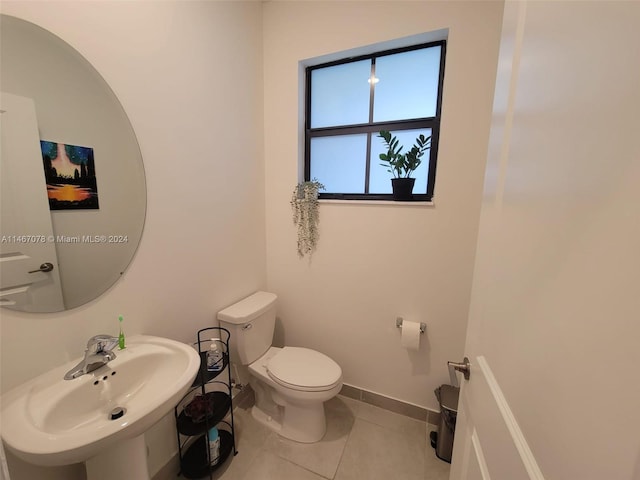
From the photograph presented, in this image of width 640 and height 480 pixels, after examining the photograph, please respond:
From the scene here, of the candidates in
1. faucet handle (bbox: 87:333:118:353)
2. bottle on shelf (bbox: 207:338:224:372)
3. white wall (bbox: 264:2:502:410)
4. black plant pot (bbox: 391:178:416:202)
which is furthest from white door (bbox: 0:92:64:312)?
black plant pot (bbox: 391:178:416:202)

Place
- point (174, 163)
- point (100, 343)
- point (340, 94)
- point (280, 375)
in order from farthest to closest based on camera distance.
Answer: point (340, 94) < point (280, 375) < point (174, 163) < point (100, 343)

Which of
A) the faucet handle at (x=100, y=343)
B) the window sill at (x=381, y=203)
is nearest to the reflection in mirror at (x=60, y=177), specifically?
the faucet handle at (x=100, y=343)

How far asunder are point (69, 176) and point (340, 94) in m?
1.58

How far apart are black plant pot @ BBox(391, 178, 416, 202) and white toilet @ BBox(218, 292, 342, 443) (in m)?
1.07

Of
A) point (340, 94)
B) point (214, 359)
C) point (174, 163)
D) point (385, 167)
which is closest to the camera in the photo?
point (174, 163)

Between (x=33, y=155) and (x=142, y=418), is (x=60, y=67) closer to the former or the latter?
(x=33, y=155)

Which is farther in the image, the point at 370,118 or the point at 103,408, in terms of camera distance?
the point at 370,118

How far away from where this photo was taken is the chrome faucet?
875mm

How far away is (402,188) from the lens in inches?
60.7

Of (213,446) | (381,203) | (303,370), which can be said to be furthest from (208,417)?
(381,203)

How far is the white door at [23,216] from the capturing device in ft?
2.50

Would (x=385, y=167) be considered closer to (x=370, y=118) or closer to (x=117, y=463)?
(x=370, y=118)

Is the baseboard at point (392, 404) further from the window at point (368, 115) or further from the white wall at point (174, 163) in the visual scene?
the window at point (368, 115)

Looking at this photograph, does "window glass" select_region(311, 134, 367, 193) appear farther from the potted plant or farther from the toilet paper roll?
the toilet paper roll
